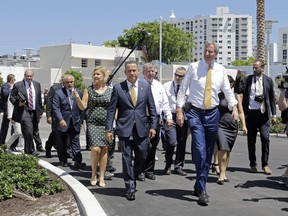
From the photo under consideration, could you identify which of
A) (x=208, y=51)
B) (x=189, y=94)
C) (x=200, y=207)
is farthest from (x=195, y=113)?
(x=200, y=207)

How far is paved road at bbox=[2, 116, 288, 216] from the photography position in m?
5.89

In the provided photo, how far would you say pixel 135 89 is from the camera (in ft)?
21.8

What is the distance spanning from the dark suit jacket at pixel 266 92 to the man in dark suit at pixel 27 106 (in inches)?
181

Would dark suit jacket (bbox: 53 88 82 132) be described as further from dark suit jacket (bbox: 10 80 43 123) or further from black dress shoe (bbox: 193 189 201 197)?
black dress shoe (bbox: 193 189 201 197)

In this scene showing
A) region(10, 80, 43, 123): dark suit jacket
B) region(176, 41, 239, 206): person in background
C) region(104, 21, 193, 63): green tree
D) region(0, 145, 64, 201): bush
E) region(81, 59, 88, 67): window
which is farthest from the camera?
region(104, 21, 193, 63): green tree

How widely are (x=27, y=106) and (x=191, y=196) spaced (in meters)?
5.12

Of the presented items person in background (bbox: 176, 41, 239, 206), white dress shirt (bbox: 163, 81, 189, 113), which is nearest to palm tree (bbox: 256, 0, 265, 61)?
white dress shirt (bbox: 163, 81, 189, 113)

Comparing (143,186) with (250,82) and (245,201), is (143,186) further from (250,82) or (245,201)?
(250,82)

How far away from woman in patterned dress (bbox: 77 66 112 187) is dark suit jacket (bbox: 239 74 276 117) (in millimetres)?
2536

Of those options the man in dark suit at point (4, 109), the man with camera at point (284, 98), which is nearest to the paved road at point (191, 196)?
the man with camera at point (284, 98)

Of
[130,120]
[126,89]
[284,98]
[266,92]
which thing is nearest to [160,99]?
[126,89]

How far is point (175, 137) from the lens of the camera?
8.38 m

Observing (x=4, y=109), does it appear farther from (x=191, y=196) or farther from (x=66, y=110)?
(x=191, y=196)

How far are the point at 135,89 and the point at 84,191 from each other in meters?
1.58
